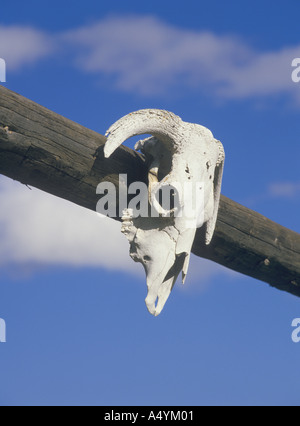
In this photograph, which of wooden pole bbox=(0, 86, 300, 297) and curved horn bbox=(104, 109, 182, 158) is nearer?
wooden pole bbox=(0, 86, 300, 297)

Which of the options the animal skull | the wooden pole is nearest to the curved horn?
the animal skull

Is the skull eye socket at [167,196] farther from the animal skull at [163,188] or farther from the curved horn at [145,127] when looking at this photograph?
the curved horn at [145,127]

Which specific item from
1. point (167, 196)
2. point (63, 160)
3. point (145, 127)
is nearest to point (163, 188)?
point (167, 196)

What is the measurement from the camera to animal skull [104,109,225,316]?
2.65 m

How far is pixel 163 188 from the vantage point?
2668 millimetres

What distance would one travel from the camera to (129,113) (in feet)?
8.73

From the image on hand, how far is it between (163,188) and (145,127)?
0.25m

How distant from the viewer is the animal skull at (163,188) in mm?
2654

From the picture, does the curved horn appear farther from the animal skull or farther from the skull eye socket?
the skull eye socket

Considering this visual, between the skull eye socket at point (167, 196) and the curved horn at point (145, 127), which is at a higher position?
the curved horn at point (145, 127)

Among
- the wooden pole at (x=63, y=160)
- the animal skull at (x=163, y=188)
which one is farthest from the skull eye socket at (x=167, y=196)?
the wooden pole at (x=63, y=160)

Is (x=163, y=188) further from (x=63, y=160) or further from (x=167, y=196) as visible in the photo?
(x=63, y=160)
